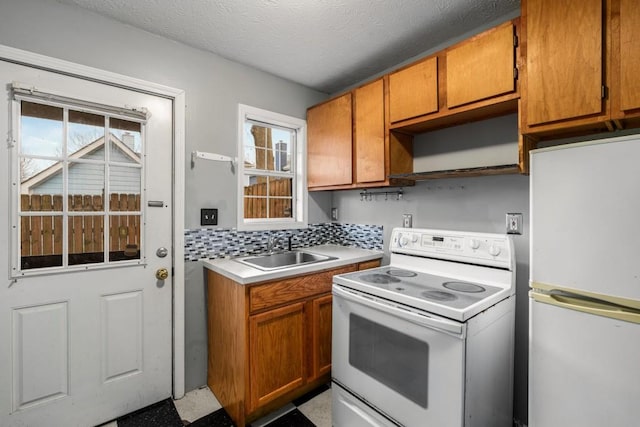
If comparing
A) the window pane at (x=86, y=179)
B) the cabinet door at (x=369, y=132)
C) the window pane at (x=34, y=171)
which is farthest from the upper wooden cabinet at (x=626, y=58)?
the window pane at (x=34, y=171)

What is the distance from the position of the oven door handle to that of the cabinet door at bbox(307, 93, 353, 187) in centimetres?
100

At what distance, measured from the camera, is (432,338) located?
1280 millimetres

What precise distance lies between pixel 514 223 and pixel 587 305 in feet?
2.39

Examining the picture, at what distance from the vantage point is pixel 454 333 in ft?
3.95

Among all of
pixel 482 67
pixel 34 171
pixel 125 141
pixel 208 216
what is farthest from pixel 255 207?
pixel 482 67

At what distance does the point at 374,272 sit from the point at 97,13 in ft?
7.46

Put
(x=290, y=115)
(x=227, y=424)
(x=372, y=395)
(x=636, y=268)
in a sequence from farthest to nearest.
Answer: (x=290, y=115) < (x=227, y=424) < (x=372, y=395) < (x=636, y=268)

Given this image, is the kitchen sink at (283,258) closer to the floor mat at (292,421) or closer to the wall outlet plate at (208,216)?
the wall outlet plate at (208,216)

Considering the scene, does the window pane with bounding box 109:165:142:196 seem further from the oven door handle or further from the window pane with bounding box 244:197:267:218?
the oven door handle

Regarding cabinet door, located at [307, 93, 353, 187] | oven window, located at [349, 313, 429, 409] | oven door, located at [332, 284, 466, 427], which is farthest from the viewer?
cabinet door, located at [307, 93, 353, 187]

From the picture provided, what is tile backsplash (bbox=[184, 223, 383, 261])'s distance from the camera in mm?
2096

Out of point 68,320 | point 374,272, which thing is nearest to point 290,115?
point 374,272

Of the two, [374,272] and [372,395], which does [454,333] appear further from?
[374,272]

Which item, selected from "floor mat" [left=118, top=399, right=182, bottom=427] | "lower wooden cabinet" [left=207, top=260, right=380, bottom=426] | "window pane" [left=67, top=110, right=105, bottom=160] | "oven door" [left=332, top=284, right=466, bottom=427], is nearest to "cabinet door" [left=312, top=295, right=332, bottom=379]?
"lower wooden cabinet" [left=207, top=260, right=380, bottom=426]
